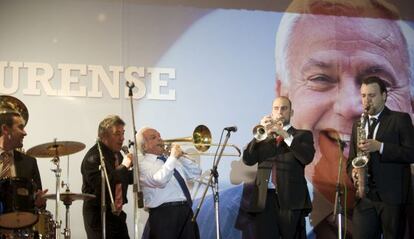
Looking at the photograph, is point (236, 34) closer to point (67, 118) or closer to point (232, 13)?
point (232, 13)

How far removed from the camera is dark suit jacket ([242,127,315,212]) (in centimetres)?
744

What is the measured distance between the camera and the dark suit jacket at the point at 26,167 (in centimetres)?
689

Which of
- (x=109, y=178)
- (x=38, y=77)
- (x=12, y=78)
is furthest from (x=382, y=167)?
(x=12, y=78)

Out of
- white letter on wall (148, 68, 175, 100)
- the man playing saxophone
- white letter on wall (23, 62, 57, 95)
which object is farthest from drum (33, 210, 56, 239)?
the man playing saxophone

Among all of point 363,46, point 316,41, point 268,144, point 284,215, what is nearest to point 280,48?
point 316,41

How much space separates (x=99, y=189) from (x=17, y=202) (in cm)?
116

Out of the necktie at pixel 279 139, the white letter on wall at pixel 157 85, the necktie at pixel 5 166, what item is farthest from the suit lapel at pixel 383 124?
the necktie at pixel 5 166

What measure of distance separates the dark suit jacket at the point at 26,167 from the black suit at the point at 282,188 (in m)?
2.14

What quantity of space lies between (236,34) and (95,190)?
2.83 meters

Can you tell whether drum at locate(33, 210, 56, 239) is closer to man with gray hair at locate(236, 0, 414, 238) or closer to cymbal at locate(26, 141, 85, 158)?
cymbal at locate(26, 141, 85, 158)

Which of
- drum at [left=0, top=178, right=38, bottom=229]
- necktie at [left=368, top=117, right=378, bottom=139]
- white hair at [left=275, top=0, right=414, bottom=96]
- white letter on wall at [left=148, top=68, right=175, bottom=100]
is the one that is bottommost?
drum at [left=0, top=178, right=38, bottom=229]

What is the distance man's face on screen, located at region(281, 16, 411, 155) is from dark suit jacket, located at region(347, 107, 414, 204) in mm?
1548

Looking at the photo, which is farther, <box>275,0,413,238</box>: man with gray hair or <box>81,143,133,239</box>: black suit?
<box>275,0,413,238</box>: man with gray hair

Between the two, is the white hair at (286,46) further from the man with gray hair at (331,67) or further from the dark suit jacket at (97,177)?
the dark suit jacket at (97,177)
